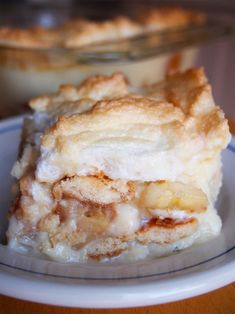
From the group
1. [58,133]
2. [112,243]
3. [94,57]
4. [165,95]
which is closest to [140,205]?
[112,243]

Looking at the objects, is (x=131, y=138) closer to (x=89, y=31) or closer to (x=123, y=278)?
(x=123, y=278)

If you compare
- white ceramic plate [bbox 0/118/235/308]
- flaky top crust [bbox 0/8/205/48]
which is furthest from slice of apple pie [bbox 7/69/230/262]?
flaky top crust [bbox 0/8/205/48]

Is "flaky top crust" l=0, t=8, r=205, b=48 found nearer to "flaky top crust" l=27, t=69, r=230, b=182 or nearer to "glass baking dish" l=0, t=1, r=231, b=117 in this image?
"glass baking dish" l=0, t=1, r=231, b=117

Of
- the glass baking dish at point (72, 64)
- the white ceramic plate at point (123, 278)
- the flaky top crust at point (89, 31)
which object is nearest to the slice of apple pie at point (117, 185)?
the white ceramic plate at point (123, 278)

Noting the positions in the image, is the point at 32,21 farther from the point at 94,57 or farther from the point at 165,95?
the point at 165,95

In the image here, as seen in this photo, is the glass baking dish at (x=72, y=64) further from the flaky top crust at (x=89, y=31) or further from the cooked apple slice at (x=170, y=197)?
the cooked apple slice at (x=170, y=197)

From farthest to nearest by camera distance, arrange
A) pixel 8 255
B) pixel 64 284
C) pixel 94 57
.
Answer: pixel 94 57, pixel 8 255, pixel 64 284
